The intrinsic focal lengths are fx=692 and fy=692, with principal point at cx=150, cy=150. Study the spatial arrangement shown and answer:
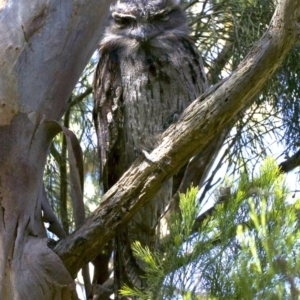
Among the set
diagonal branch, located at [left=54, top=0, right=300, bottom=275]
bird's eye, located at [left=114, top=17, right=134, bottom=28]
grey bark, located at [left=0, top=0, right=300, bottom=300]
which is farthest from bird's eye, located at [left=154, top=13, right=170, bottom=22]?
diagonal branch, located at [left=54, top=0, right=300, bottom=275]

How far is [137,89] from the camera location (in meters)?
2.98

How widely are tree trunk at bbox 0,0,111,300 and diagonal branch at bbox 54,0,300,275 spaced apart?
11 centimetres

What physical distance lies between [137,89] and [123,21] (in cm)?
39

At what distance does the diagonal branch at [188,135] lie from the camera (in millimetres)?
2070

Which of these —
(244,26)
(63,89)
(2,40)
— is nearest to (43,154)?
(63,89)

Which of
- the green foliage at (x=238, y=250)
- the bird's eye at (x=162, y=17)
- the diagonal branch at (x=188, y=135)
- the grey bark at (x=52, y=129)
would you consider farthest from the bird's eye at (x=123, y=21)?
the green foliage at (x=238, y=250)

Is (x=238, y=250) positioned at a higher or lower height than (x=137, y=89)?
lower

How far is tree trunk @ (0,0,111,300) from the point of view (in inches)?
90.9

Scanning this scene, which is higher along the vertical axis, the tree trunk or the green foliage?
the tree trunk

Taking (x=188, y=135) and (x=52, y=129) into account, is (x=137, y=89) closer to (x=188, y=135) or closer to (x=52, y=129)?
(x=52, y=129)

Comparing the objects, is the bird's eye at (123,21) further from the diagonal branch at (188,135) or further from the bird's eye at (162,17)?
the diagonal branch at (188,135)

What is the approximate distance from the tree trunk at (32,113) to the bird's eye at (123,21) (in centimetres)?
58

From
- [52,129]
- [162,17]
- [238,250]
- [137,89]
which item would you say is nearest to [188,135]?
[238,250]

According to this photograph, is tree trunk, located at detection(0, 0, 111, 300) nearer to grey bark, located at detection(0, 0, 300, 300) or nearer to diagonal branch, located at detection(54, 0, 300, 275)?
grey bark, located at detection(0, 0, 300, 300)
